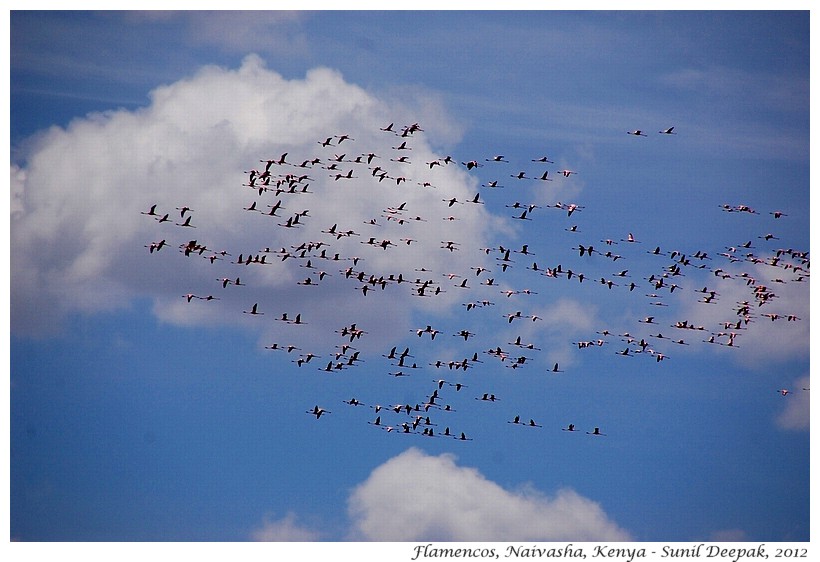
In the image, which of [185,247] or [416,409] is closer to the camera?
[185,247]

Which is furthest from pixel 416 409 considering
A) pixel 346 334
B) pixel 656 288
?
pixel 656 288

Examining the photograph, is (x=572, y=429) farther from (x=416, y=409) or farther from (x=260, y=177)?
(x=260, y=177)

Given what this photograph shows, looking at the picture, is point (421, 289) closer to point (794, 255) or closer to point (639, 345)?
point (639, 345)

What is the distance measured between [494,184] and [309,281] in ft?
60.7

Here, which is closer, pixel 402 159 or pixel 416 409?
pixel 402 159

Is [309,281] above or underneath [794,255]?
underneath

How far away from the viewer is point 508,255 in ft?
527

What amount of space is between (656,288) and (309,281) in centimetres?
3026

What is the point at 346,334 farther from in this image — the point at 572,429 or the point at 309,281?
the point at 572,429

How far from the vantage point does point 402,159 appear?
160m

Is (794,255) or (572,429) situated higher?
(794,255)

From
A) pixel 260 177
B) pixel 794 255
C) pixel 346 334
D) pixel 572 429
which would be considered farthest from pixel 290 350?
pixel 794 255

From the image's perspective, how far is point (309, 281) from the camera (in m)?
164

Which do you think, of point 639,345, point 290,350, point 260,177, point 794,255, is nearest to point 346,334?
point 290,350
